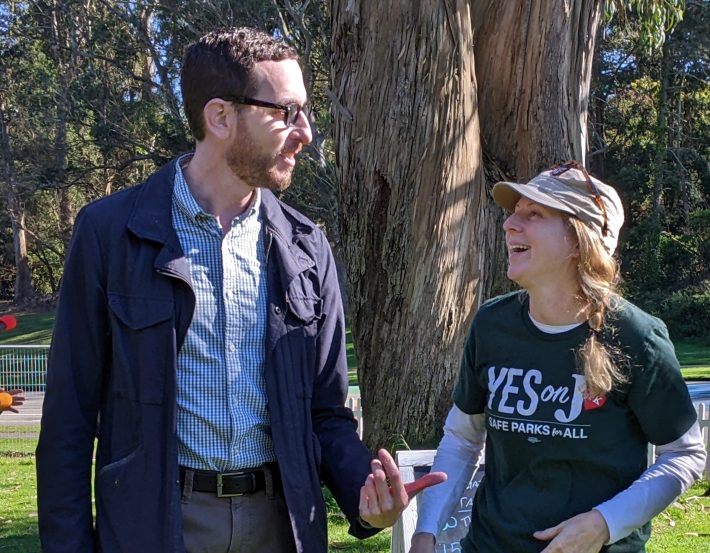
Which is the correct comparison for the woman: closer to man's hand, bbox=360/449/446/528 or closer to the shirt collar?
man's hand, bbox=360/449/446/528

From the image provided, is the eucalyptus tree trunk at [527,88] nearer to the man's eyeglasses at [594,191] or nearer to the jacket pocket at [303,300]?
the man's eyeglasses at [594,191]

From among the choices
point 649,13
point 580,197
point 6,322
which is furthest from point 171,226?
point 649,13

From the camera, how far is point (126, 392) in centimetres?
242

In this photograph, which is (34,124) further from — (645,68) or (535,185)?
(535,185)

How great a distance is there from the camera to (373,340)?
5.93 m

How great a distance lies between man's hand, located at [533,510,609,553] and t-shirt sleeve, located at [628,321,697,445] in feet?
0.92

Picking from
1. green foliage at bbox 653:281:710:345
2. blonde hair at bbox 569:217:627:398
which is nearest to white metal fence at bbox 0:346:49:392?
blonde hair at bbox 569:217:627:398

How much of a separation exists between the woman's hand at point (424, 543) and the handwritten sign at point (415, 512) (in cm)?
89

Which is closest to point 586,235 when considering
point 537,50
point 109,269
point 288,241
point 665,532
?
point 288,241

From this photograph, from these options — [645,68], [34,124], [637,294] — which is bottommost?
[637,294]

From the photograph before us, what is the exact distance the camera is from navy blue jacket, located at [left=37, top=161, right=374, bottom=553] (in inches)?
94.6

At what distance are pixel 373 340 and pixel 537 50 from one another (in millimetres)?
2018

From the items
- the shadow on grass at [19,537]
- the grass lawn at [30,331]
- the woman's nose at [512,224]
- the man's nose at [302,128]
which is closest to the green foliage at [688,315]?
the grass lawn at [30,331]

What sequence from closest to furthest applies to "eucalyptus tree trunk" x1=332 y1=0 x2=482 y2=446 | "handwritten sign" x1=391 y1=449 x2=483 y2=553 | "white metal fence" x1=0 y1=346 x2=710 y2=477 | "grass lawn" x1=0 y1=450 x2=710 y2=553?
1. "handwritten sign" x1=391 y1=449 x2=483 y2=553
2. "eucalyptus tree trunk" x1=332 y1=0 x2=482 y2=446
3. "grass lawn" x1=0 y1=450 x2=710 y2=553
4. "white metal fence" x1=0 y1=346 x2=710 y2=477
